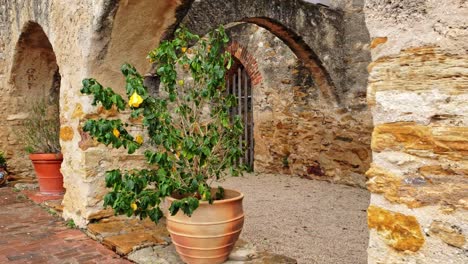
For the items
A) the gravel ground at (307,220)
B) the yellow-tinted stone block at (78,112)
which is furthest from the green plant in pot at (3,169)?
the gravel ground at (307,220)

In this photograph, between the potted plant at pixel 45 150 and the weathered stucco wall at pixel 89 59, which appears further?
the potted plant at pixel 45 150

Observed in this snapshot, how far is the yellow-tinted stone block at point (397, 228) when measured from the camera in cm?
131

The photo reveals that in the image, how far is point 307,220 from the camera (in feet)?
13.5

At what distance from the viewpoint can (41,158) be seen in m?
4.56

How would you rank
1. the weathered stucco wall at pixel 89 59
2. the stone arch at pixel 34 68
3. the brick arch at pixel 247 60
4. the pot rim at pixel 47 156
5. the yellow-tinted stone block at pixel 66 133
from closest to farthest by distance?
the weathered stucco wall at pixel 89 59
the yellow-tinted stone block at pixel 66 133
the pot rim at pixel 47 156
the stone arch at pixel 34 68
the brick arch at pixel 247 60

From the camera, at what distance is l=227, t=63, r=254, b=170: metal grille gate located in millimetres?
7672

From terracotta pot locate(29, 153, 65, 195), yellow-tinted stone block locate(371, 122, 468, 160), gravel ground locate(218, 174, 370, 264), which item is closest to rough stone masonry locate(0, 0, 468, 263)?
yellow-tinted stone block locate(371, 122, 468, 160)

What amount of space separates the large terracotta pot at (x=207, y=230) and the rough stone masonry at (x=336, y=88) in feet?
3.54

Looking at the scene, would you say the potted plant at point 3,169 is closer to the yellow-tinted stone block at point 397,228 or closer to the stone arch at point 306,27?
the stone arch at point 306,27

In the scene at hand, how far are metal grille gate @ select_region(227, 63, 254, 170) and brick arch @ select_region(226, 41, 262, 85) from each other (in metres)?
0.32

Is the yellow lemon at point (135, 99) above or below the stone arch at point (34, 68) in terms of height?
below

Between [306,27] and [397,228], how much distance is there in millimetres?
4708

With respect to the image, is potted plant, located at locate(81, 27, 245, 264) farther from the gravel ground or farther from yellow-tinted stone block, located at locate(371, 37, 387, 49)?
yellow-tinted stone block, located at locate(371, 37, 387, 49)

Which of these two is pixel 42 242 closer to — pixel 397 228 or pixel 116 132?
pixel 116 132
